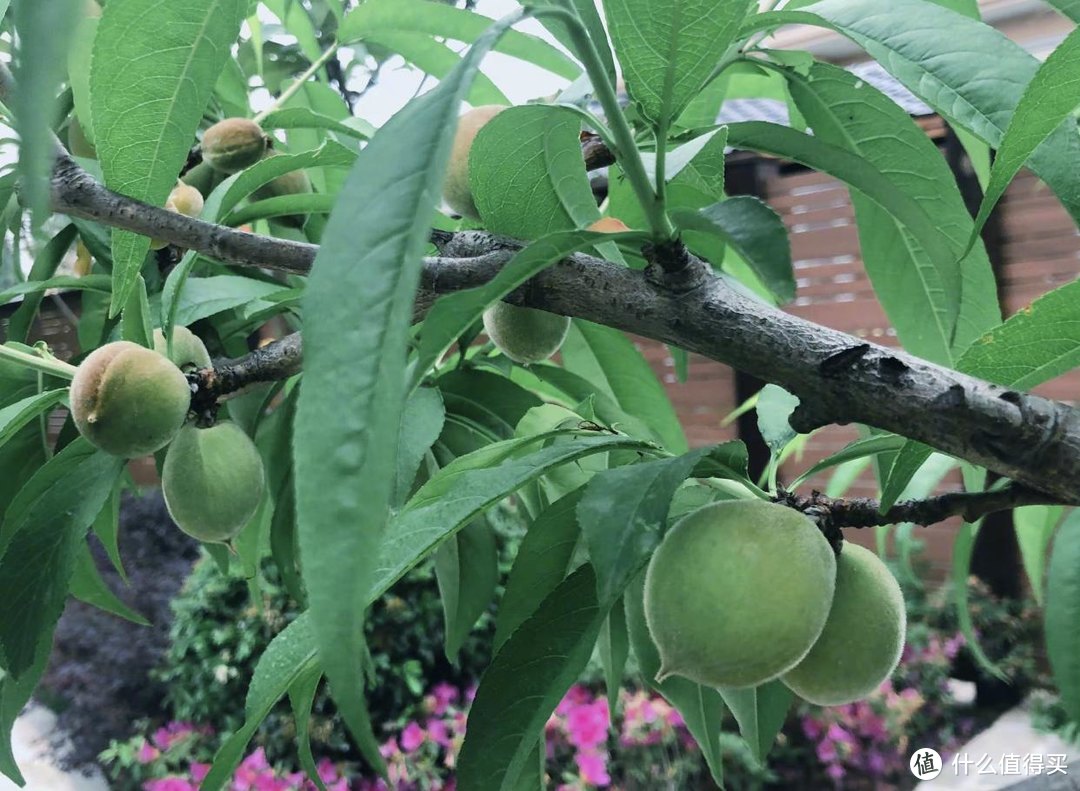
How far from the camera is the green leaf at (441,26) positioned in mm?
575

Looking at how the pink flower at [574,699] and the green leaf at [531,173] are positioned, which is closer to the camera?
the green leaf at [531,173]

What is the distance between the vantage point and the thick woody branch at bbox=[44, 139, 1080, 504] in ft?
0.83

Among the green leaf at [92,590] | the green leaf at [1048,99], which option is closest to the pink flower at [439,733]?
the green leaf at [92,590]

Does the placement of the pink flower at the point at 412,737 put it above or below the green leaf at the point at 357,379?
below

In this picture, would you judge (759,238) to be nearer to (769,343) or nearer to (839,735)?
(769,343)

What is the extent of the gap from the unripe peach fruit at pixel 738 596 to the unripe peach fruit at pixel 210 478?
0.24m

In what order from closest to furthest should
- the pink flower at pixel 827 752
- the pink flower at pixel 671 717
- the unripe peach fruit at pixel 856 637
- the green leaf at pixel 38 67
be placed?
1. the green leaf at pixel 38 67
2. the unripe peach fruit at pixel 856 637
3. the pink flower at pixel 671 717
4. the pink flower at pixel 827 752

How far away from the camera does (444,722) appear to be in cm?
177

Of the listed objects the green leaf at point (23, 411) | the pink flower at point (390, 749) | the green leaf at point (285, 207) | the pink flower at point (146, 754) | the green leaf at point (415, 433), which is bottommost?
the pink flower at point (146, 754)

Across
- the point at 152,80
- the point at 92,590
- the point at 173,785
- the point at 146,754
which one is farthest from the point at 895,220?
the point at 146,754

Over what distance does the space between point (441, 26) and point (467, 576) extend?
0.36 m

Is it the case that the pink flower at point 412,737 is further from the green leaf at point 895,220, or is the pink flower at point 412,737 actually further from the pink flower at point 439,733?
the green leaf at point 895,220

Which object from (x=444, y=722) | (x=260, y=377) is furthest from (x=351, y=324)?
(x=444, y=722)
